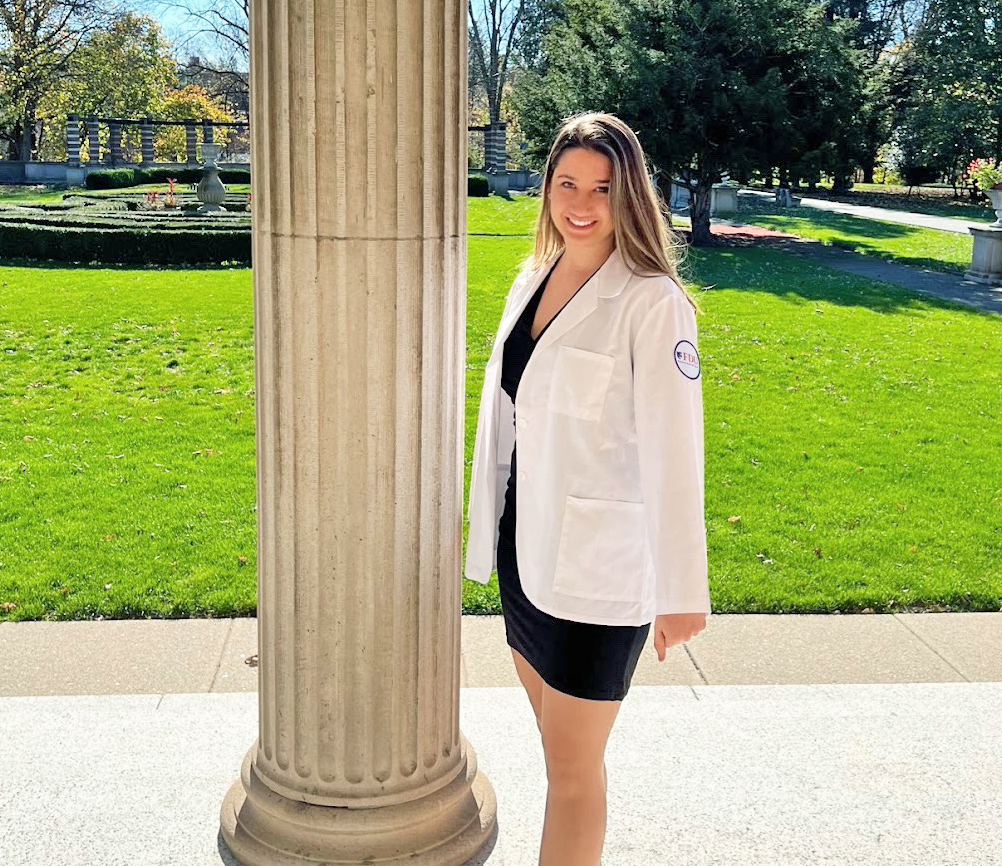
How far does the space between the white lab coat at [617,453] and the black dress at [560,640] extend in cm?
5

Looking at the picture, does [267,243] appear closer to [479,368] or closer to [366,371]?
[366,371]

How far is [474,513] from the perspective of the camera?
2811 millimetres

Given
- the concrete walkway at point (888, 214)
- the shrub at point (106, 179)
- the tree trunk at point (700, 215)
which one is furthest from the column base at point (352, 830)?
the shrub at point (106, 179)

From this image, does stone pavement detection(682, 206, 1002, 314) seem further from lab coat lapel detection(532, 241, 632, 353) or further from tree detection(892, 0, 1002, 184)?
lab coat lapel detection(532, 241, 632, 353)

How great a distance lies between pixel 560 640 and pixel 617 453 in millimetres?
439

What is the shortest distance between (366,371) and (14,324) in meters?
10.5

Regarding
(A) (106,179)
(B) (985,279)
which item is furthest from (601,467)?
(A) (106,179)

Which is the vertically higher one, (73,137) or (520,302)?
(73,137)

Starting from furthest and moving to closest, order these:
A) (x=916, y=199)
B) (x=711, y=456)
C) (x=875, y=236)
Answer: (x=916, y=199)
(x=875, y=236)
(x=711, y=456)

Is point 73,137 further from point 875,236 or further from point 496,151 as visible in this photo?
point 875,236

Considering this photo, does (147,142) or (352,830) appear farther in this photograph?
(147,142)

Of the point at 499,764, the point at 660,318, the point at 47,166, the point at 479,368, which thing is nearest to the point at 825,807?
the point at 499,764

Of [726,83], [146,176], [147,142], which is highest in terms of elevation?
[726,83]

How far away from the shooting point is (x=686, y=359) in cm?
242
